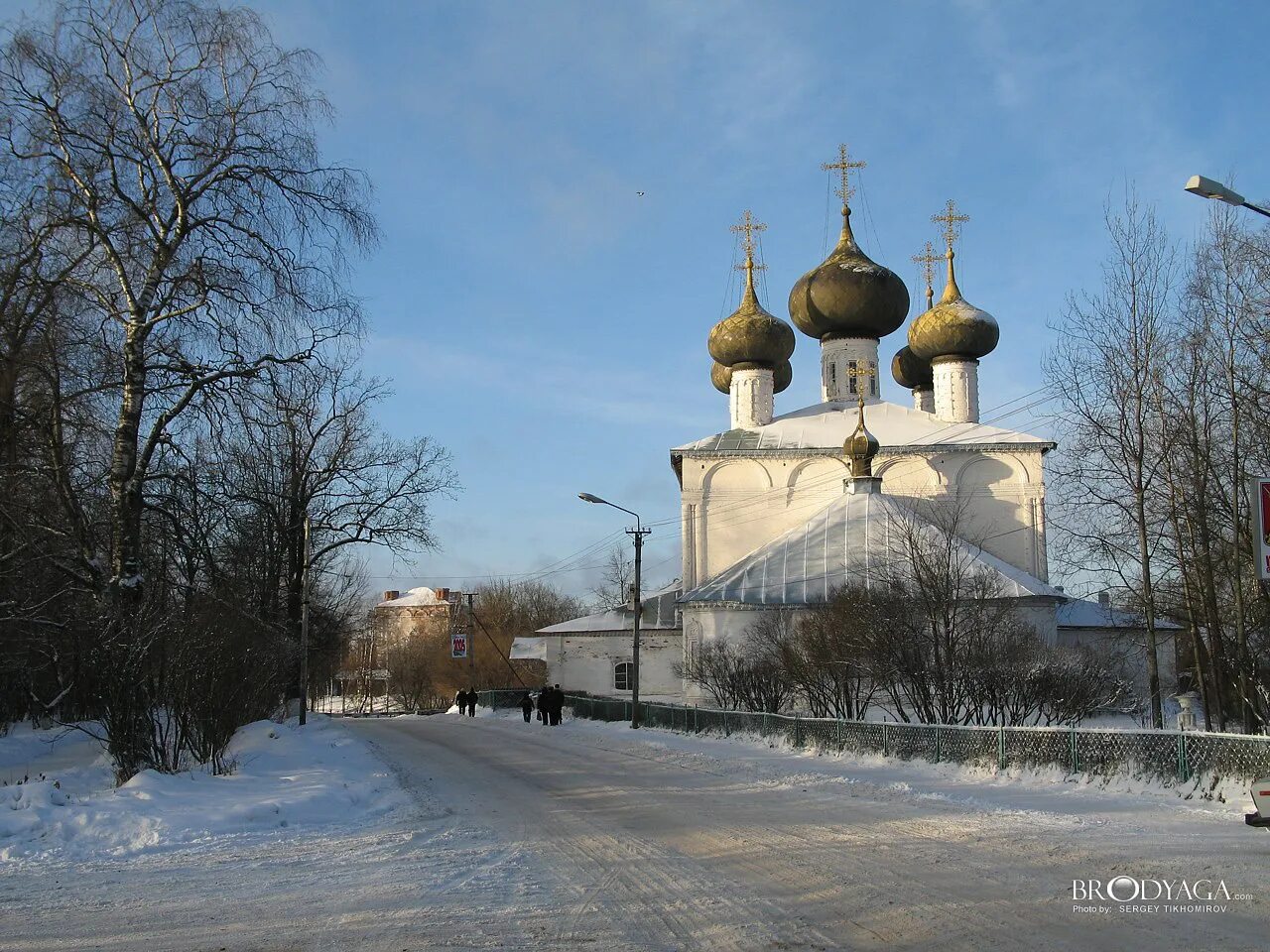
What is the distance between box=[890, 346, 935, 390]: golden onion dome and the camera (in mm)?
45094

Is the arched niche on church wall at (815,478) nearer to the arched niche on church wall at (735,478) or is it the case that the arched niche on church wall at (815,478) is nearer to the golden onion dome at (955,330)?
the arched niche on church wall at (735,478)

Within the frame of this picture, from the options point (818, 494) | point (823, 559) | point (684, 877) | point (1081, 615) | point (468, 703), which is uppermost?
point (818, 494)

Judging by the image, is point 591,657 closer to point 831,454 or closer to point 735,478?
point 735,478

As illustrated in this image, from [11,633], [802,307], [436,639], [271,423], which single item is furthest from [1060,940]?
[436,639]

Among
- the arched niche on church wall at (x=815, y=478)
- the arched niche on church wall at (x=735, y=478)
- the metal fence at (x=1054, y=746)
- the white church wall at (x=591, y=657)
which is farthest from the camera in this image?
the arched niche on church wall at (x=735, y=478)

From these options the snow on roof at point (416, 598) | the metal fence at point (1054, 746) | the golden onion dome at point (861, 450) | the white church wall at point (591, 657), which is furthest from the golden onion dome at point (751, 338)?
the snow on roof at point (416, 598)

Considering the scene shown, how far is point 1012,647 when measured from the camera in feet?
62.3

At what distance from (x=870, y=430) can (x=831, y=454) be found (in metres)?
1.71

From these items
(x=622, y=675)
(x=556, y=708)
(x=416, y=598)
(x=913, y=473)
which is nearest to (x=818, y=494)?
(x=913, y=473)

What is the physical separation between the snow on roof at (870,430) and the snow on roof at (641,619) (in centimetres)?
539

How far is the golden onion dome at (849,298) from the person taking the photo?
40438 mm

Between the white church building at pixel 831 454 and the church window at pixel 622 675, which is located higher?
the white church building at pixel 831 454

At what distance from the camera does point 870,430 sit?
39.2 meters

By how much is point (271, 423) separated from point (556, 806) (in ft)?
16.2
